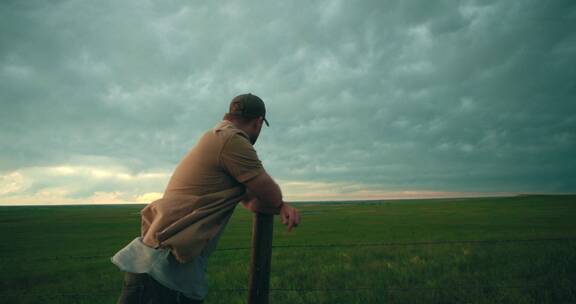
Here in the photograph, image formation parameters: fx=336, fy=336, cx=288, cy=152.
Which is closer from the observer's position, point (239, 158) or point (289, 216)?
point (239, 158)

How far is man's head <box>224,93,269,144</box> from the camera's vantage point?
220 centimetres

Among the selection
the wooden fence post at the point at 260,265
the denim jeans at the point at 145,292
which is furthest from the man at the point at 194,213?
the wooden fence post at the point at 260,265

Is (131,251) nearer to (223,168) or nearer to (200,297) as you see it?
(200,297)

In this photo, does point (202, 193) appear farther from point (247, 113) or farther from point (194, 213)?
point (247, 113)

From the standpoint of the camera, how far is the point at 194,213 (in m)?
A: 1.98

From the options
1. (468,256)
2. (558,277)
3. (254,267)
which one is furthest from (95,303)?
(468,256)

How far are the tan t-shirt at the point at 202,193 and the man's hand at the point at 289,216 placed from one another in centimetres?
32

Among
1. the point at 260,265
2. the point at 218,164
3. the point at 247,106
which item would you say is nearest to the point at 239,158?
the point at 218,164

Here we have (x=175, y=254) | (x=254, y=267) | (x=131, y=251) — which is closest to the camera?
(x=175, y=254)

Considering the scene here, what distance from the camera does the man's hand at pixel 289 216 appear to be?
209 cm

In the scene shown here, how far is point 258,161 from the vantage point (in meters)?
2.03

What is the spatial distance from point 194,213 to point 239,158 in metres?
0.42

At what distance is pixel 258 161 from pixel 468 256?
9936 millimetres

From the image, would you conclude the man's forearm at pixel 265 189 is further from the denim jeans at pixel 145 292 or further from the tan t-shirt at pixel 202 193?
the denim jeans at pixel 145 292
